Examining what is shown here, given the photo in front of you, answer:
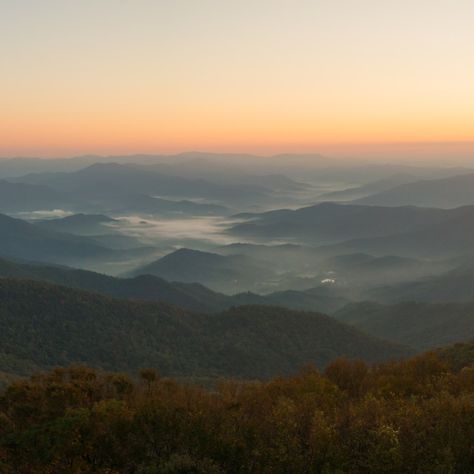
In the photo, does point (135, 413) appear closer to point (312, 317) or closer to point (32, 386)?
point (32, 386)

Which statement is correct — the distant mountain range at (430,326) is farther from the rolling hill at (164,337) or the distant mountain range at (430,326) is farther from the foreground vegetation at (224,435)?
the foreground vegetation at (224,435)

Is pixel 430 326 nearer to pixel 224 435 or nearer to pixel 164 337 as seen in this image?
pixel 164 337

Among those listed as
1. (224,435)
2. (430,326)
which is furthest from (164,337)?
(224,435)

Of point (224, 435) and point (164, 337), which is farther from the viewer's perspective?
point (164, 337)

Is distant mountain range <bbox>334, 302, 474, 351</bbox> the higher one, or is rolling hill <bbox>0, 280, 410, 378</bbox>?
rolling hill <bbox>0, 280, 410, 378</bbox>

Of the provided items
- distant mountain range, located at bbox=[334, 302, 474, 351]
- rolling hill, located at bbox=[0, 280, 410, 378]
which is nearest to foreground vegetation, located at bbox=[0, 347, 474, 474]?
rolling hill, located at bbox=[0, 280, 410, 378]

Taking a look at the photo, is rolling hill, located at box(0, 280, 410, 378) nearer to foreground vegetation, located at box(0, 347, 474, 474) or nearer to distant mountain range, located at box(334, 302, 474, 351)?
distant mountain range, located at box(334, 302, 474, 351)

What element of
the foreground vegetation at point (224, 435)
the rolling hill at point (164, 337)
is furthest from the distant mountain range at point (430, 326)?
the foreground vegetation at point (224, 435)

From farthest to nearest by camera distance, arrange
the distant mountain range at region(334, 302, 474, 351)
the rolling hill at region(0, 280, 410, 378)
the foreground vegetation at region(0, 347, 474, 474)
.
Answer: the distant mountain range at region(334, 302, 474, 351), the rolling hill at region(0, 280, 410, 378), the foreground vegetation at region(0, 347, 474, 474)
